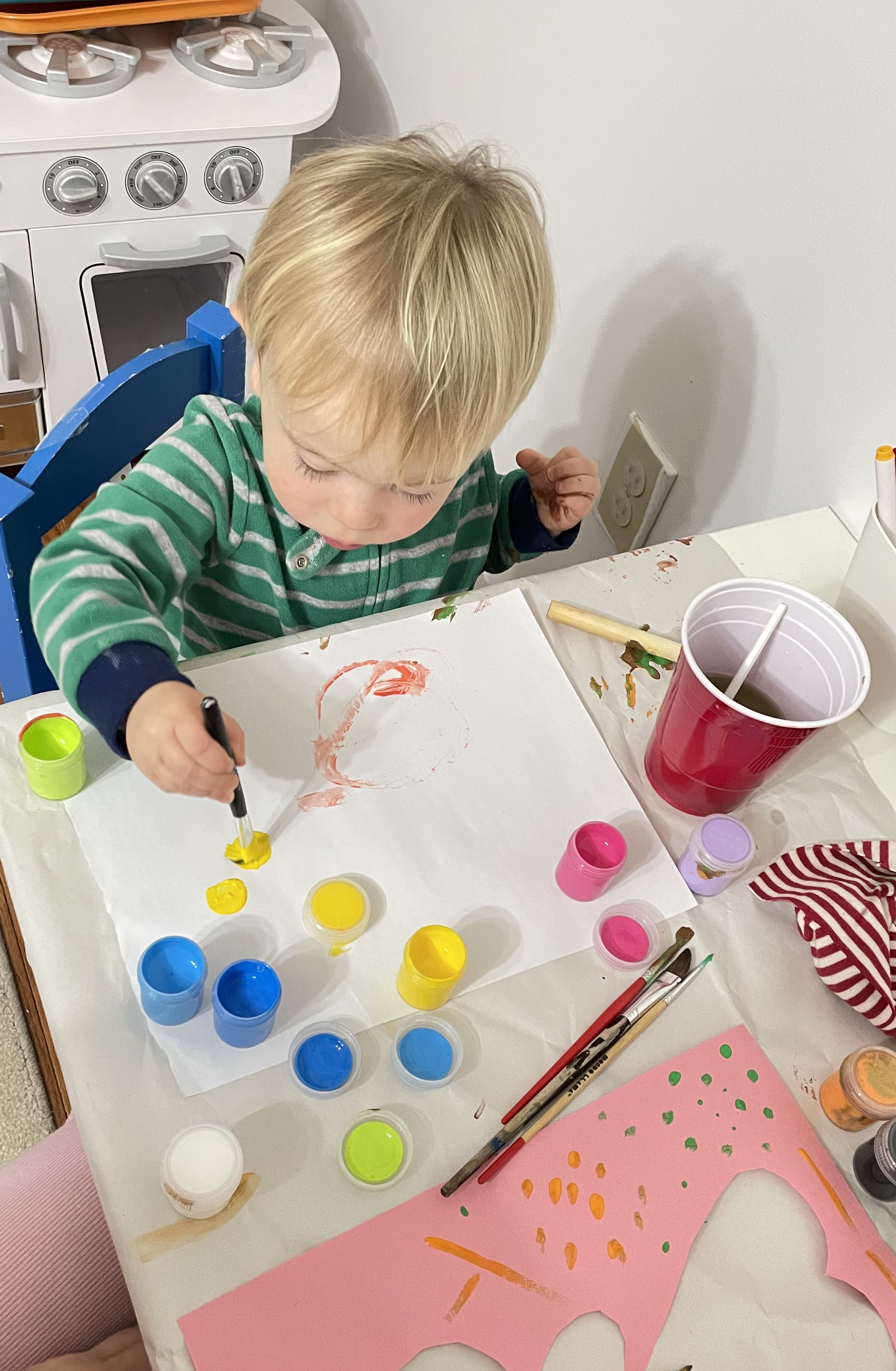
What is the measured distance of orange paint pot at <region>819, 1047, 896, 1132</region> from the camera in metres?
0.54

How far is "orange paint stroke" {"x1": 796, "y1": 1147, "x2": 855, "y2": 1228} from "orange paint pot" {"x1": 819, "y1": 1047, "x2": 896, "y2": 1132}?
3cm

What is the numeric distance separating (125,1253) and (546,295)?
0.60 m

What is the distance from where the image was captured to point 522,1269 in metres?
0.49

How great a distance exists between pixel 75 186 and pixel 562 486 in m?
0.81

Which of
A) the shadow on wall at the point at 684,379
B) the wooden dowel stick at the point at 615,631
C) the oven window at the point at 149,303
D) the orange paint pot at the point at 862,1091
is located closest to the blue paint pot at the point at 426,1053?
the orange paint pot at the point at 862,1091

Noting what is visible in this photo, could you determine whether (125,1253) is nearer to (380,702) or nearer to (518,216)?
(380,702)

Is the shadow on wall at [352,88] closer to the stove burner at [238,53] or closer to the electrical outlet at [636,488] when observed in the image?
the stove burner at [238,53]

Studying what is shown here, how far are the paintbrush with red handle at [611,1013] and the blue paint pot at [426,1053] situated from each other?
4cm

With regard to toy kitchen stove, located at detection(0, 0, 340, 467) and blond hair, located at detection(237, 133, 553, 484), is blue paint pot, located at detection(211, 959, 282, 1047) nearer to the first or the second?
blond hair, located at detection(237, 133, 553, 484)

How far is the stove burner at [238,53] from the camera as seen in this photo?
128cm

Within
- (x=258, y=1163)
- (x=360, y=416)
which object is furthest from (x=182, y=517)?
(x=258, y=1163)

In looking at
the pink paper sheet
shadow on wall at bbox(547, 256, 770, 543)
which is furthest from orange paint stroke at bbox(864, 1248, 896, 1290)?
shadow on wall at bbox(547, 256, 770, 543)

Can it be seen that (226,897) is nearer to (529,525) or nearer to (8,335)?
(529,525)

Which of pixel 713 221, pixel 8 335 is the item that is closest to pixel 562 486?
pixel 713 221
